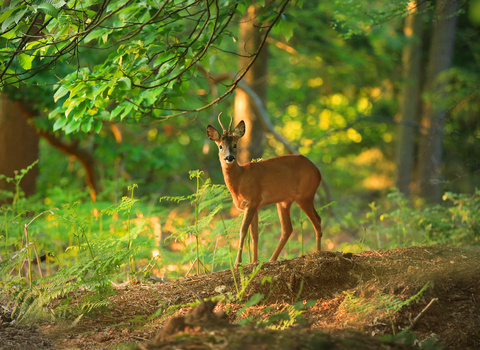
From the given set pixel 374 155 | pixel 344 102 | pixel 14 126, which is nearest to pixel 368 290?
pixel 14 126

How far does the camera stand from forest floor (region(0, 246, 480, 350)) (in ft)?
7.40

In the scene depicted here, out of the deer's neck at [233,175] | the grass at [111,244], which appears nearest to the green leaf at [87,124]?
the grass at [111,244]

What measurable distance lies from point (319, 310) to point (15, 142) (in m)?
6.86

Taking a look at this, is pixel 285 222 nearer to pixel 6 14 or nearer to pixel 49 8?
pixel 49 8

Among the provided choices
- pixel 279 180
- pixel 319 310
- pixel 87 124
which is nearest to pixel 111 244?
pixel 87 124

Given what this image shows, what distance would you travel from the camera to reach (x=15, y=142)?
8.00 m

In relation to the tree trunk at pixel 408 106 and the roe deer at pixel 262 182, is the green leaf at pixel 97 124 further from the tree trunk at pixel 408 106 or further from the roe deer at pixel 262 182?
the tree trunk at pixel 408 106

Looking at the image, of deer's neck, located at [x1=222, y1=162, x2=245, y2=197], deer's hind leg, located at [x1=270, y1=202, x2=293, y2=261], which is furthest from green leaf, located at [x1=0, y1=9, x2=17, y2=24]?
deer's hind leg, located at [x1=270, y1=202, x2=293, y2=261]

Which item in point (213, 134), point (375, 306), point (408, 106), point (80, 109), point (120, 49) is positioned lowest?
point (375, 306)

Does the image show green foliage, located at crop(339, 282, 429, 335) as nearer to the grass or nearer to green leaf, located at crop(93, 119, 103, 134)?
the grass

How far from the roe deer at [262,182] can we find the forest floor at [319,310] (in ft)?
1.92

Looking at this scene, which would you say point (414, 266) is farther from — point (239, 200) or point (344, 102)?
point (344, 102)

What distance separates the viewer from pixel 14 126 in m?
8.05

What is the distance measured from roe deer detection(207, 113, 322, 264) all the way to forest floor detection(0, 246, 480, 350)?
586mm
